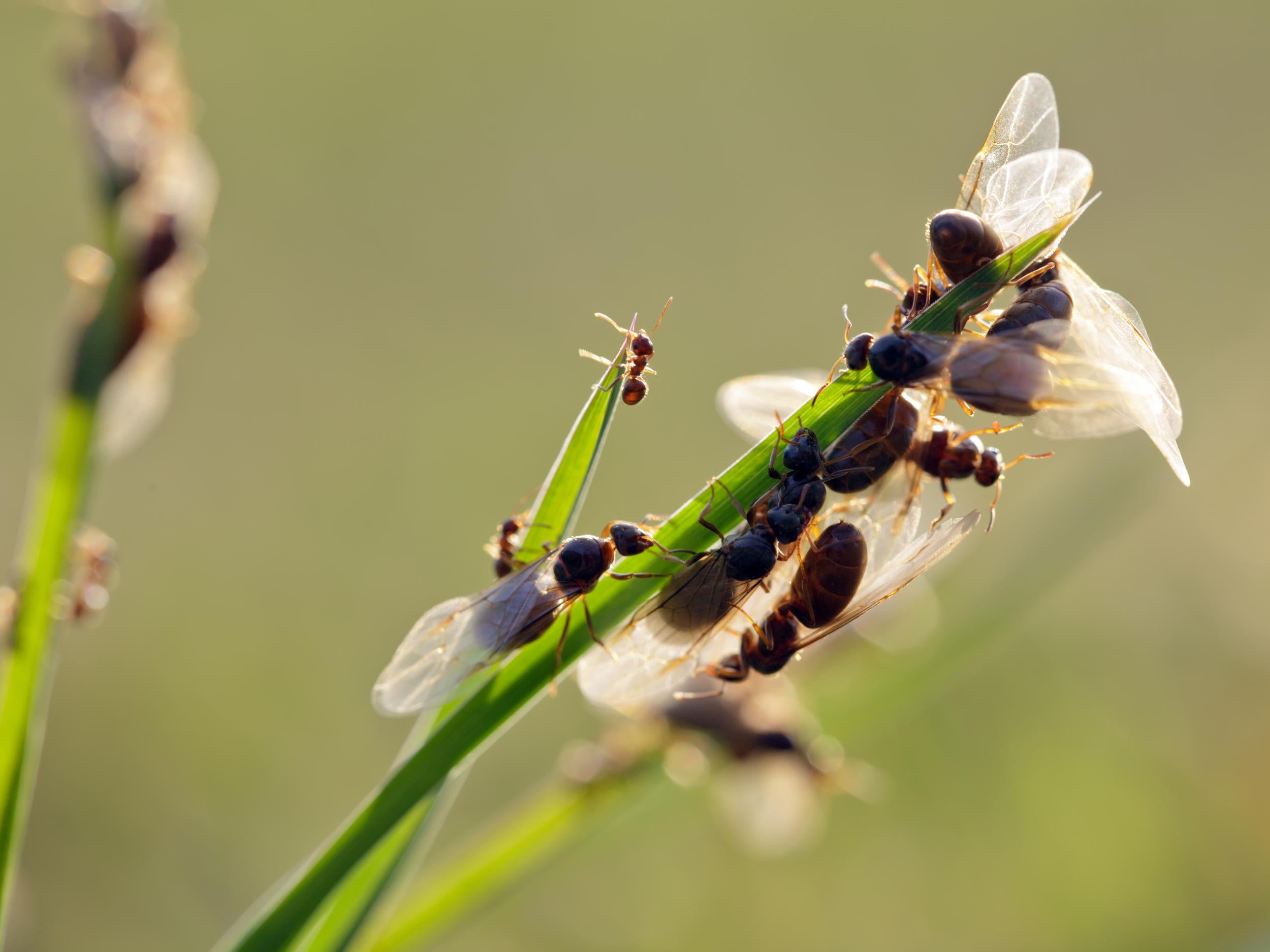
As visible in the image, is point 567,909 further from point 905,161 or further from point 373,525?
point 905,161

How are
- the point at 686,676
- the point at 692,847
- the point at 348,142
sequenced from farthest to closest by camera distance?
the point at 348,142 → the point at 692,847 → the point at 686,676

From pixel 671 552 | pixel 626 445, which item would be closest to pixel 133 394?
pixel 671 552

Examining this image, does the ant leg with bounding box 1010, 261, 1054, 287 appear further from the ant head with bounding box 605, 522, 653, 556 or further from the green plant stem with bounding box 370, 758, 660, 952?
the green plant stem with bounding box 370, 758, 660, 952

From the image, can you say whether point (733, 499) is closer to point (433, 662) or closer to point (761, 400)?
point (433, 662)

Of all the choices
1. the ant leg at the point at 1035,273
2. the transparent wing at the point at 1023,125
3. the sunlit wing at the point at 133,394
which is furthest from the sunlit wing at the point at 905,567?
the sunlit wing at the point at 133,394

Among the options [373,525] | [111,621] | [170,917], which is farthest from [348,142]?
[170,917]
